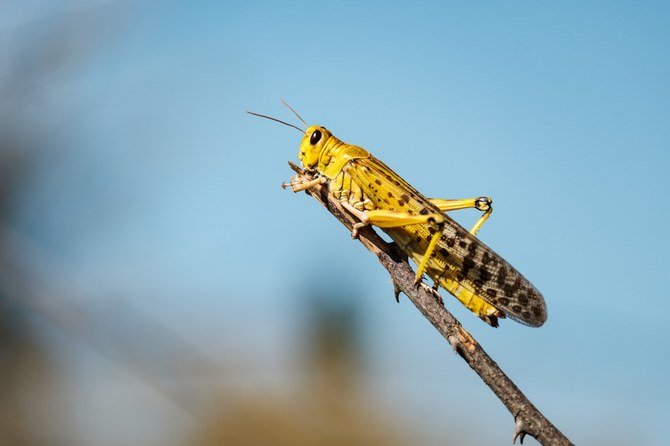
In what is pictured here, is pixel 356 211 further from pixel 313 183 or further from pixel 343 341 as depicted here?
pixel 343 341

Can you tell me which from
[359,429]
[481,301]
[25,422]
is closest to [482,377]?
[481,301]

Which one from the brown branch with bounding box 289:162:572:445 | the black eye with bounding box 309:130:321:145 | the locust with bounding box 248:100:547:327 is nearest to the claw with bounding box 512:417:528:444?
the brown branch with bounding box 289:162:572:445

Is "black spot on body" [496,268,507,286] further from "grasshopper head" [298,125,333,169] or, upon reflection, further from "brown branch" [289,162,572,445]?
"grasshopper head" [298,125,333,169]

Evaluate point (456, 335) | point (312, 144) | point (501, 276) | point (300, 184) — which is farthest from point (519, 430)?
point (312, 144)

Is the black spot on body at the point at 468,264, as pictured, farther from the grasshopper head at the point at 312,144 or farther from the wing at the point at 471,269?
the grasshopper head at the point at 312,144

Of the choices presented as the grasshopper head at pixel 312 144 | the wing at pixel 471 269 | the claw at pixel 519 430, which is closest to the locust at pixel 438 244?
the wing at pixel 471 269
